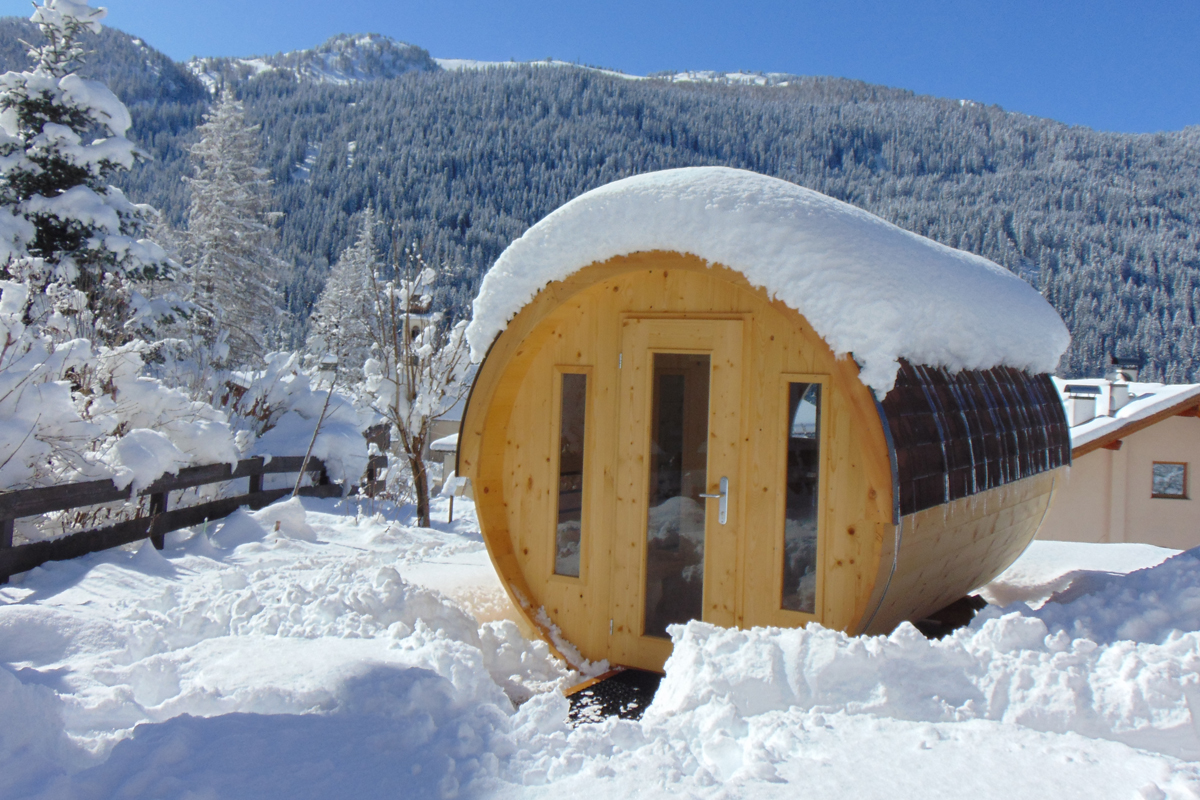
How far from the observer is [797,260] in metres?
3.90

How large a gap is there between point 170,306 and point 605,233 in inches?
409

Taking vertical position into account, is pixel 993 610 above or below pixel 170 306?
below

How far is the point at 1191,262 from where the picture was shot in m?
90.9

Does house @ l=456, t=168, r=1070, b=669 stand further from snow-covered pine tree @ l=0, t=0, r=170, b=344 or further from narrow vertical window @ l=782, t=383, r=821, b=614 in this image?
snow-covered pine tree @ l=0, t=0, r=170, b=344

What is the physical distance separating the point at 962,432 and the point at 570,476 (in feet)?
8.05

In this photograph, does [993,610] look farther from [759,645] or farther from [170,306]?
[170,306]

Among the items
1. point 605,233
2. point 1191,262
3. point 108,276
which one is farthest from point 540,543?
point 1191,262

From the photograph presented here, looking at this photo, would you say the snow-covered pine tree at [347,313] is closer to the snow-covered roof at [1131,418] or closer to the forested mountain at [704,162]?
the snow-covered roof at [1131,418]

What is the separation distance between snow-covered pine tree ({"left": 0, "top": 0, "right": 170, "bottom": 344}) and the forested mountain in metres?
51.4

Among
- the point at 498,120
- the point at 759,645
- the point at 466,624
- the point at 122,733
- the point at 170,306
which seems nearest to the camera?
the point at 122,733

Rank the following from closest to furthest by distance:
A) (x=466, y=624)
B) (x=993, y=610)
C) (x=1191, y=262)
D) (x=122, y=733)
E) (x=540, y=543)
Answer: (x=122, y=733)
(x=993, y=610)
(x=466, y=624)
(x=540, y=543)
(x=1191, y=262)

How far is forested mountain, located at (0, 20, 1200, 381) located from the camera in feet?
281

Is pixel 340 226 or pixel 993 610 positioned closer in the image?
pixel 993 610

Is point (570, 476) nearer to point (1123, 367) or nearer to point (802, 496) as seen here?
point (802, 496)
